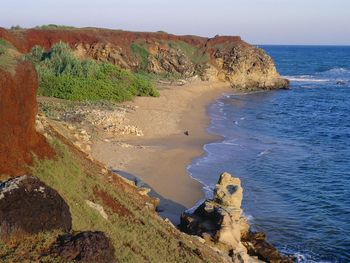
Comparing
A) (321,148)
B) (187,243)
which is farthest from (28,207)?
(321,148)


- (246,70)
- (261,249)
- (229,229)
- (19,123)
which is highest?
(19,123)

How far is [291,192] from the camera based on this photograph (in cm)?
1936

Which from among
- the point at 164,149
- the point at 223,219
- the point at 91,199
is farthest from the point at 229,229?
the point at 164,149

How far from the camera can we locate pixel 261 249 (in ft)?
43.2

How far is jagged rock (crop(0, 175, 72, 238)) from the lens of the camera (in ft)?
22.7

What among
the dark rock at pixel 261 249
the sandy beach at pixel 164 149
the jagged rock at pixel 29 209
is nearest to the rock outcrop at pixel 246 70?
the sandy beach at pixel 164 149

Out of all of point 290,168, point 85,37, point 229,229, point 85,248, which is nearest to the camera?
point 85,248

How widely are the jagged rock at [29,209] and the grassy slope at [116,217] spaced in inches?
27.1

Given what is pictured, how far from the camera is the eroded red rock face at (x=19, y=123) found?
30.1ft

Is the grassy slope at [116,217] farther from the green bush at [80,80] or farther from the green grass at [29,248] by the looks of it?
the green bush at [80,80]

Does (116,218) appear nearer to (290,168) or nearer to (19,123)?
(19,123)

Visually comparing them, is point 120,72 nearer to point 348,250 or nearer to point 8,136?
point 348,250

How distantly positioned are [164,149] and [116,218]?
13859 millimetres

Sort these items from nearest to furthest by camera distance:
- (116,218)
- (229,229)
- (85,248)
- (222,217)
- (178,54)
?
1. (85,248)
2. (116,218)
3. (229,229)
4. (222,217)
5. (178,54)
